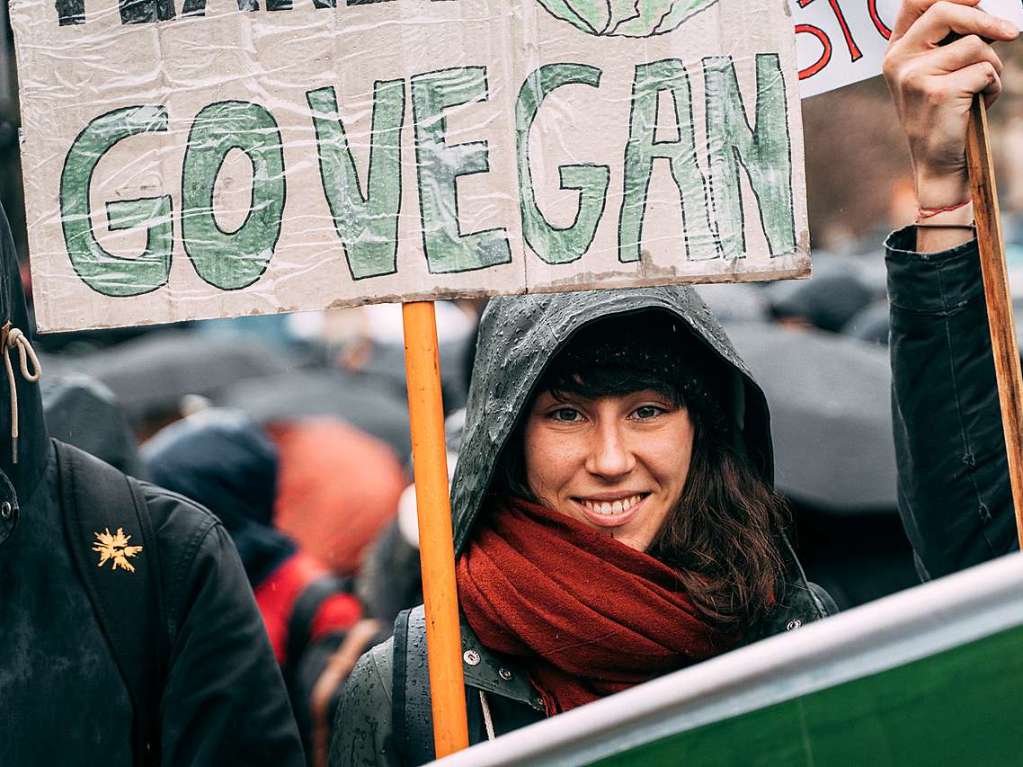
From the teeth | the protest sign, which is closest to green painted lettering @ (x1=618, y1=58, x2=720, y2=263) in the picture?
the teeth

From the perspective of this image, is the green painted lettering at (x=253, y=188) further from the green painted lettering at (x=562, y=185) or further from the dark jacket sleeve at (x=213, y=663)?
the dark jacket sleeve at (x=213, y=663)

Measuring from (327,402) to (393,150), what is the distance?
6290mm

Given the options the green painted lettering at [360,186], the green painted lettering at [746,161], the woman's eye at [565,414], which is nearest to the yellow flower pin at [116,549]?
the green painted lettering at [360,186]

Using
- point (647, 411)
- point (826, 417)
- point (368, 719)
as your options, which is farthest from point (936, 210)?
point (826, 417)

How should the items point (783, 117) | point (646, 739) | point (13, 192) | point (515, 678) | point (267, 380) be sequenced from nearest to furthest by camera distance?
point (646, 739)
point (783, 117)
point (515, 678)
point (267, 380)
point (13, 192)

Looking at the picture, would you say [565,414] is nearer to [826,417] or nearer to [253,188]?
[253,188]

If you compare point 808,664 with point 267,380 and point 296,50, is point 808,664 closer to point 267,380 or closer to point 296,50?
point 296,50

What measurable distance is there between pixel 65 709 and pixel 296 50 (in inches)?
41.2

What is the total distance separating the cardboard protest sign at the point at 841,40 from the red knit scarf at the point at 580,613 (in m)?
0.82

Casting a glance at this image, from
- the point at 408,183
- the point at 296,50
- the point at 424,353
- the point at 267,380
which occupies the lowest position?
the point at 267,380

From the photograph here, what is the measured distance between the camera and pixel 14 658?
2.45 meters

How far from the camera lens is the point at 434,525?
2359 millimetres

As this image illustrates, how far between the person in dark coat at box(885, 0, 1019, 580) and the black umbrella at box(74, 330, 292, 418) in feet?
22.1

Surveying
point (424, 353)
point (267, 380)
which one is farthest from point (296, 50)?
point (267, 380)
